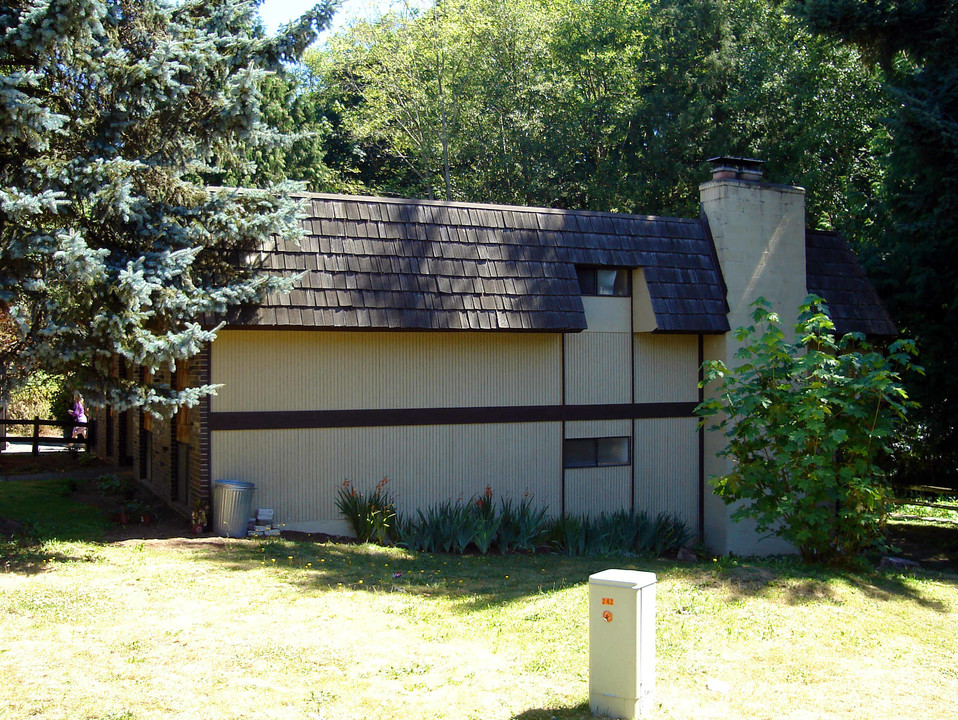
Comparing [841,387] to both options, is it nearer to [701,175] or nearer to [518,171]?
[701,175]

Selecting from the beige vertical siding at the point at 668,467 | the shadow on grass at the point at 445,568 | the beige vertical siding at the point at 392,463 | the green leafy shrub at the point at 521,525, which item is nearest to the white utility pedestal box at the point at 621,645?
the shadow on grass at the point at 445,568

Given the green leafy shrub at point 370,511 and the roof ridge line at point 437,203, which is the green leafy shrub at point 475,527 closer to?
the green leafy shrub at point 370,511

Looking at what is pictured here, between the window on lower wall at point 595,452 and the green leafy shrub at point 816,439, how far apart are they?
3487 millimetres

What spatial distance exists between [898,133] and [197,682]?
13.6m

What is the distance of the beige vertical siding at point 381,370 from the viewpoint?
12.5m

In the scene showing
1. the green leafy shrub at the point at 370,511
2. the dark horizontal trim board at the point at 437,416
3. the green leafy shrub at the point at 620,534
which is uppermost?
the dark horizontal trim board at the point at 437,416

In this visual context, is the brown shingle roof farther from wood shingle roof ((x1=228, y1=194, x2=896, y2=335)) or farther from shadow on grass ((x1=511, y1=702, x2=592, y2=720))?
shadow on grass ((x1=511, y1=702, x2=592, y2=720))

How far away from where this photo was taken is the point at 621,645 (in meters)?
6.28

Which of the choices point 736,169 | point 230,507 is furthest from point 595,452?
point 230,507

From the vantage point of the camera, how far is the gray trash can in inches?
470

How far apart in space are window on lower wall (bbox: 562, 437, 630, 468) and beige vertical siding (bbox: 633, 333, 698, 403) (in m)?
0.87

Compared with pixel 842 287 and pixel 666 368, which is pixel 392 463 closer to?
pixel 666 368

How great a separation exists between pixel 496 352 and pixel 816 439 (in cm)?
516

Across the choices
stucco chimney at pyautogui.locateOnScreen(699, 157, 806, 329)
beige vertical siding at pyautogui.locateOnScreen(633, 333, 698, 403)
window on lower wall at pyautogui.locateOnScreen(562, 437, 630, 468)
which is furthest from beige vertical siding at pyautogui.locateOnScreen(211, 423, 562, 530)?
stucco chimney at pyautogui.locateOnScreen(699, 157, 806, 329)
